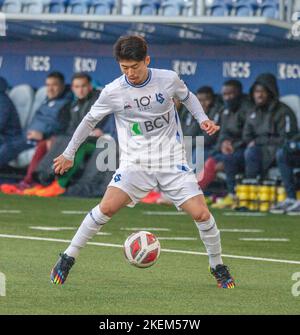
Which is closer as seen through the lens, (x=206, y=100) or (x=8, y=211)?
(x=8, y=211)

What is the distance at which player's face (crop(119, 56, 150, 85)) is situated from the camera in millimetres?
10602

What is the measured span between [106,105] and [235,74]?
40.3 feet

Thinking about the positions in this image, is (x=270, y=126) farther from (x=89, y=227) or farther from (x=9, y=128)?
(x=89, y=227)

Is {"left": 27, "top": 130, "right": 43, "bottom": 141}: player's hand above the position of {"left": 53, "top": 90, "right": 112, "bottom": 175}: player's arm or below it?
below

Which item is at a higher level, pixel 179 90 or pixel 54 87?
pixel 179 90

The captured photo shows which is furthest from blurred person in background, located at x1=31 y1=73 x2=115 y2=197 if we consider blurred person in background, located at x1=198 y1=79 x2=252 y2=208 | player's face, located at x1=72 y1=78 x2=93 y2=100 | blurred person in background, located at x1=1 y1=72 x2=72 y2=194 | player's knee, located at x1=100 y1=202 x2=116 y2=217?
player's knee, located at x1=100 y1=202 x2=116 y2=217

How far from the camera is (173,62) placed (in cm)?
2386

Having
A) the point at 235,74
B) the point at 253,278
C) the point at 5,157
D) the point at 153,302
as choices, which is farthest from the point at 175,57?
the point at 153,302

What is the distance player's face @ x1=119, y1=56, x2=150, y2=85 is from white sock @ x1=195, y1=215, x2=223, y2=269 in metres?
1.27

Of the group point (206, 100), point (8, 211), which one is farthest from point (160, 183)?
point (206, 100)

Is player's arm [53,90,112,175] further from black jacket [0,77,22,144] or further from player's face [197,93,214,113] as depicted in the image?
black jacket [0,77,22,144]

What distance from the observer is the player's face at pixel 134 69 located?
1060 centimetres

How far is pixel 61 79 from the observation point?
23.6 metres

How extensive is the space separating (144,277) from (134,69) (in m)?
1.96
